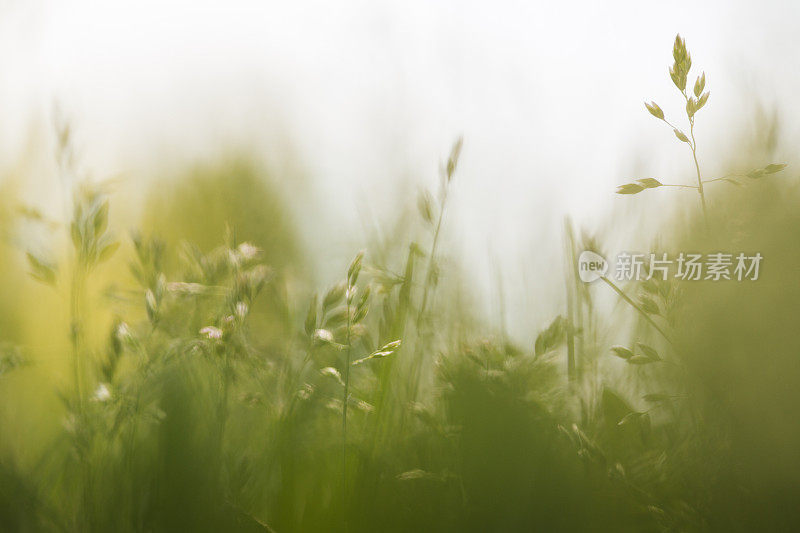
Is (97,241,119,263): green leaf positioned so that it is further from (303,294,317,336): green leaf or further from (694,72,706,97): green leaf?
(694,72,706,97): green leaf

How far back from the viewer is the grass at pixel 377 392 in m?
0.41

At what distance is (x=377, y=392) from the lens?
0.42m

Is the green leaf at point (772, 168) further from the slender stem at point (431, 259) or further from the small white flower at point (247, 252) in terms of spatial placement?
the small white flower at point (247, 252)

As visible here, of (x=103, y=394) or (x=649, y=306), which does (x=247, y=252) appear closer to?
(x=103, y=394)

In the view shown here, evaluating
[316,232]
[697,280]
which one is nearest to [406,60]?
[316,232]

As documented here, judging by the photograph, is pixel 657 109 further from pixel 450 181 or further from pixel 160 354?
pixel 160 354

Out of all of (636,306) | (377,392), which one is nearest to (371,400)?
(377,392)

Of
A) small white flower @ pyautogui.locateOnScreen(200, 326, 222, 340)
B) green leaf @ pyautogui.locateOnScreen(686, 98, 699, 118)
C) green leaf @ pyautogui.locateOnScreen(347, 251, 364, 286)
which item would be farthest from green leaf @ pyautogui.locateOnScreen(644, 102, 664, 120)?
small white flower @ pyautogui.locateOnScreen(200, 326, 222, 340)

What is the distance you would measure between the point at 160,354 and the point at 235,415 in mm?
70

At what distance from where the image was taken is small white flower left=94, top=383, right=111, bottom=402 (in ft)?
1.30

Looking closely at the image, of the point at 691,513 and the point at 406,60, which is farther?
the point at 406,60

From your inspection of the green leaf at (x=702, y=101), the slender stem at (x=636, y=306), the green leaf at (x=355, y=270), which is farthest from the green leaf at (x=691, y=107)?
the green leaf at (x=355, y=270)

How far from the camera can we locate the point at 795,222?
519 millimetres

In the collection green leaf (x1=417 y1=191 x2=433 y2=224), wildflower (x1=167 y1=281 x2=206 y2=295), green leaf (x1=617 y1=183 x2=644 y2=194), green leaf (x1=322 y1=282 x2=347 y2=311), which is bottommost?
wildflower (x1=167 y1=281 x2=206 y2=295)
